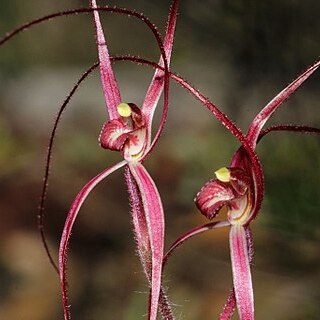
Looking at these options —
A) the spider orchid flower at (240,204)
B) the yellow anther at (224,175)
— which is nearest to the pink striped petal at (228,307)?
the spider orchid flower at (240,204)

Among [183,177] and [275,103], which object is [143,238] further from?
[183,177]

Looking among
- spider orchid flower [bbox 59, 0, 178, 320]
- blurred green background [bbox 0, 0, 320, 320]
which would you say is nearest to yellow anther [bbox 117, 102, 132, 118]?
spider orchid flower [bbox 59, 0, 178, 320]

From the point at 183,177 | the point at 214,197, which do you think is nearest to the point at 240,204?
the point at 214,197

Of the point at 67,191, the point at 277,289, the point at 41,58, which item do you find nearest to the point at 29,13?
the point at 41,58

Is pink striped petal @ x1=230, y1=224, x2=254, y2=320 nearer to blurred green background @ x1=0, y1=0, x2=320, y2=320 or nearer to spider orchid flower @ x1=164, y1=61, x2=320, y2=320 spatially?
spider orchid flower @ x1=164, y1=61, x2=320, y2=320

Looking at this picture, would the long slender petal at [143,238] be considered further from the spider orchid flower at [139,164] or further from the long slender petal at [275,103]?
the long slender petal at [275,103]

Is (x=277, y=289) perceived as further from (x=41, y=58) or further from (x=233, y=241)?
(x=41, y=58)

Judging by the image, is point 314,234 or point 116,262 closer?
point 314,234
